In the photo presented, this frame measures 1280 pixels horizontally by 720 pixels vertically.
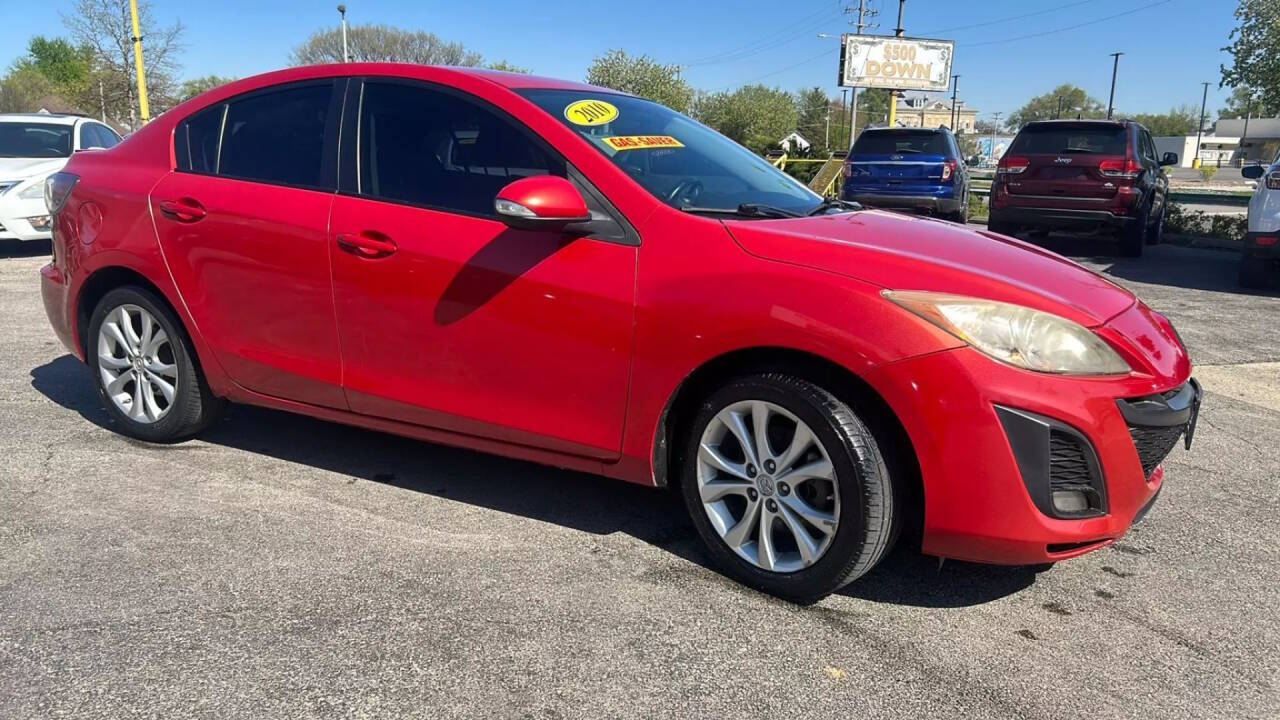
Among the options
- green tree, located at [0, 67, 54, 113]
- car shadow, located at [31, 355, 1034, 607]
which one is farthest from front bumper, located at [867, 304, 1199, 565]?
green tree, located at [0, 67, 54, 113]

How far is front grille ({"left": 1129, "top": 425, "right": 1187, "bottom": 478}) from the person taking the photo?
8.75 ft

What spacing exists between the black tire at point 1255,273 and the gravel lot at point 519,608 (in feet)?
19.3

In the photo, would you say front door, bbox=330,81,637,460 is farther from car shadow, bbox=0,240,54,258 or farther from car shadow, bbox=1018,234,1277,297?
car shadow, bbox=0,240,54,258

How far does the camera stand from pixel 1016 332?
2.59 meters

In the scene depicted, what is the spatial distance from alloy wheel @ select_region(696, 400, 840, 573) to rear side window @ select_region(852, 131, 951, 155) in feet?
37.3

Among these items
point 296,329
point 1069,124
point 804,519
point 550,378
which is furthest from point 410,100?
point 1069,124

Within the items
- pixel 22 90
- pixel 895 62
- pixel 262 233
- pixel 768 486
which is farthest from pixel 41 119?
pixel 22 90

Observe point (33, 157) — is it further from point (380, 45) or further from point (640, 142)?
point (380, 45)

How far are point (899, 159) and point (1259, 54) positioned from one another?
26.5 metres

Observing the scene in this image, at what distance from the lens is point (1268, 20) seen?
30875 millimetres

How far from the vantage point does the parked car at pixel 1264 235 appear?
8.49m

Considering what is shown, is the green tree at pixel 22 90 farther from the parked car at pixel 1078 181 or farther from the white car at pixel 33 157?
the parked car at pixel 1078 181

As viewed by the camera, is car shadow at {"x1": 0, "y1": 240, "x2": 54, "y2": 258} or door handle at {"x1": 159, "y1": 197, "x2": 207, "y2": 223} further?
car shadow at {"x1": 0, "y1": 240, "x2": 54, "y2": 258}

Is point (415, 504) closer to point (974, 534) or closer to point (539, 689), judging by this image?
point (539, 689)
